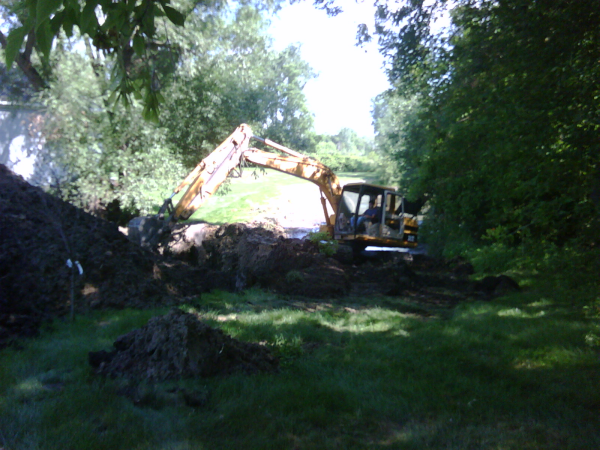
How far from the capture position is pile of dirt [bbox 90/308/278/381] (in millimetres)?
5258

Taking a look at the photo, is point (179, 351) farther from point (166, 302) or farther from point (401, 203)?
point (401, 203)

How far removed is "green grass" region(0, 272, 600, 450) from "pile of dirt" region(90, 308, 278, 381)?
0.17 m

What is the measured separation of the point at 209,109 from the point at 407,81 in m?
11.0

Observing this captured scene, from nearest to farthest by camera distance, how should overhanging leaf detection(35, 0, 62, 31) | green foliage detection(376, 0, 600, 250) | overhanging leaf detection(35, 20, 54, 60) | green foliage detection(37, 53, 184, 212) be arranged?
overhanging leaf detection(35, 0, 62, 31)
overhanging leaf detection(35, 20, 54, 60)
green foliage detection(376, 0, 600, 250)
green foliage detection(37, 53, 184, 212)

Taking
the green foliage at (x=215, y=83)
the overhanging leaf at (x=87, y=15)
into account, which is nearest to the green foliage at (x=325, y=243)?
the green foliage at (x=215, y=83)

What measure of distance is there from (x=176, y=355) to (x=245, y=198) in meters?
31.3

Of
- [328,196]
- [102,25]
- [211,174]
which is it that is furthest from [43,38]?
[328,196]

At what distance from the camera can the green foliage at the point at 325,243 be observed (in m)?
15.9

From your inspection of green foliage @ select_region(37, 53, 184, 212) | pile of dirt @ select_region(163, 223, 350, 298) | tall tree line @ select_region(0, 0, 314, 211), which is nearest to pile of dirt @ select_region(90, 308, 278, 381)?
pile of dirt @ select_region(163, 223, 350, 298)

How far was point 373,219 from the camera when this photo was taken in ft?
58.2

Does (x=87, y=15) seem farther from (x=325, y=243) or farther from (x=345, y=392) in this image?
(x=325, y=243)

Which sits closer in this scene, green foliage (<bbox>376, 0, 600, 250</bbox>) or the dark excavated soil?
green foliage (<bbox>376, 0, 600, 250</bbox>)

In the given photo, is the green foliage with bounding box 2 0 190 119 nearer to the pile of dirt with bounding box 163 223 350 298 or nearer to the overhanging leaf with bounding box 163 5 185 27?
the overhanging leaf with bounding box 163 5 185 27

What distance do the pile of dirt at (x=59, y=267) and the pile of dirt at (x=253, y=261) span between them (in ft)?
5.37
